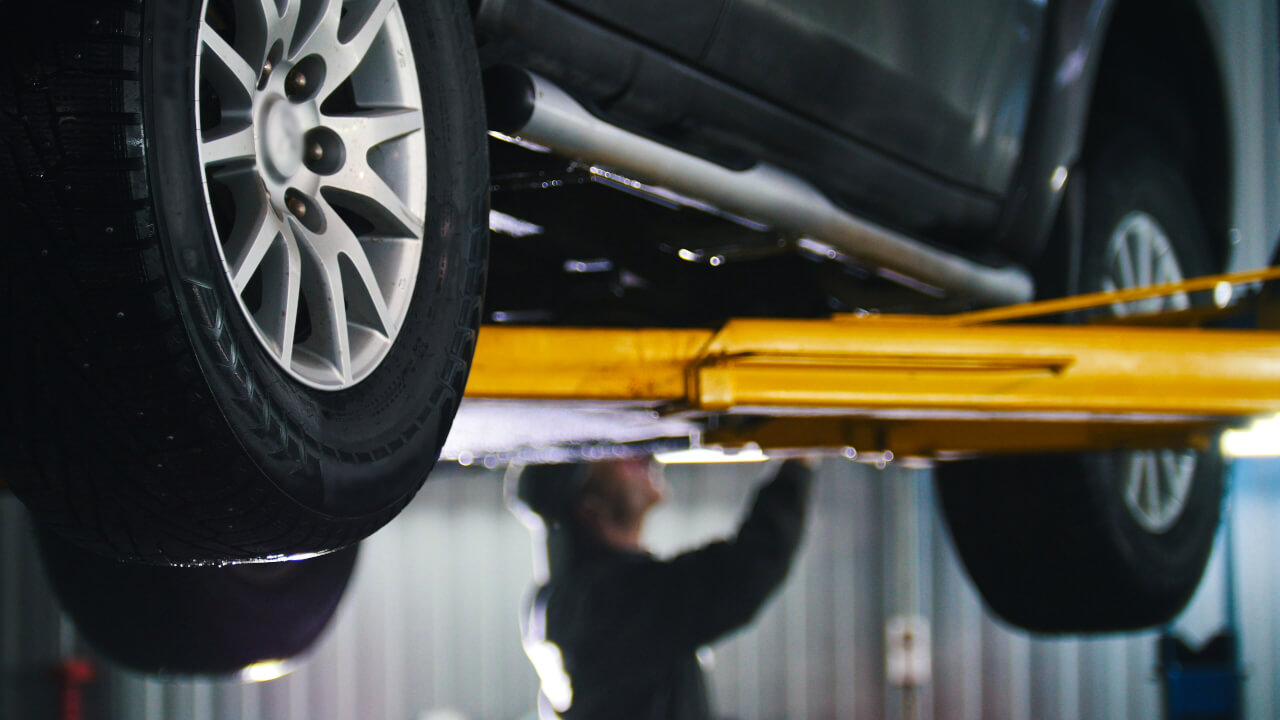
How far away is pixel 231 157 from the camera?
1.07 metres

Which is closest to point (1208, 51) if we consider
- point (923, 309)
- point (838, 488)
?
point (923, 309)

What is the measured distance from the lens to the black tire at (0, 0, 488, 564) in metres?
0.94

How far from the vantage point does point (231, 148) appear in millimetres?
1072

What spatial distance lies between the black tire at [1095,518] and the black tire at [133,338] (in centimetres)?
189

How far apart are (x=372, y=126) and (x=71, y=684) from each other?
862 centimetres

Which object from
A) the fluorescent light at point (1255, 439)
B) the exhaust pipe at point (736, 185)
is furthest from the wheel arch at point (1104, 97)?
the fluorescent light at point (1255, 439)

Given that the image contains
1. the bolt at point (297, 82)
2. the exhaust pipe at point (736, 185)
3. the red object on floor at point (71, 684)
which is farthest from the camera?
the red object on floor at point (71, 684)

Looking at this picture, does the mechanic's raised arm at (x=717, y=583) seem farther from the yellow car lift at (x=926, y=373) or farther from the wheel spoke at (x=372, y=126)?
the wheel spoke at (x=372, y=126)

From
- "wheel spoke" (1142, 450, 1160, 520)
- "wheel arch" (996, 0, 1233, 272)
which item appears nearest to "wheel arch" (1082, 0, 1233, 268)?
"wheel arch" (996, 0, 1233, 272)

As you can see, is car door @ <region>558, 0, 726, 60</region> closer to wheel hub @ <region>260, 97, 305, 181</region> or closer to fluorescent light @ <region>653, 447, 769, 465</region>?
wheel hub @ <region>260, 97, 305, 181</region>

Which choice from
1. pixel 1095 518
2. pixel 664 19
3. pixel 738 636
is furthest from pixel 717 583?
pixel 738 636

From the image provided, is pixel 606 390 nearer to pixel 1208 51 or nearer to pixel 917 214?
pixel 917 214

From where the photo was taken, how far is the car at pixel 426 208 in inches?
37.8

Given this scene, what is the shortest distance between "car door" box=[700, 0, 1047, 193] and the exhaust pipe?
12 cm
